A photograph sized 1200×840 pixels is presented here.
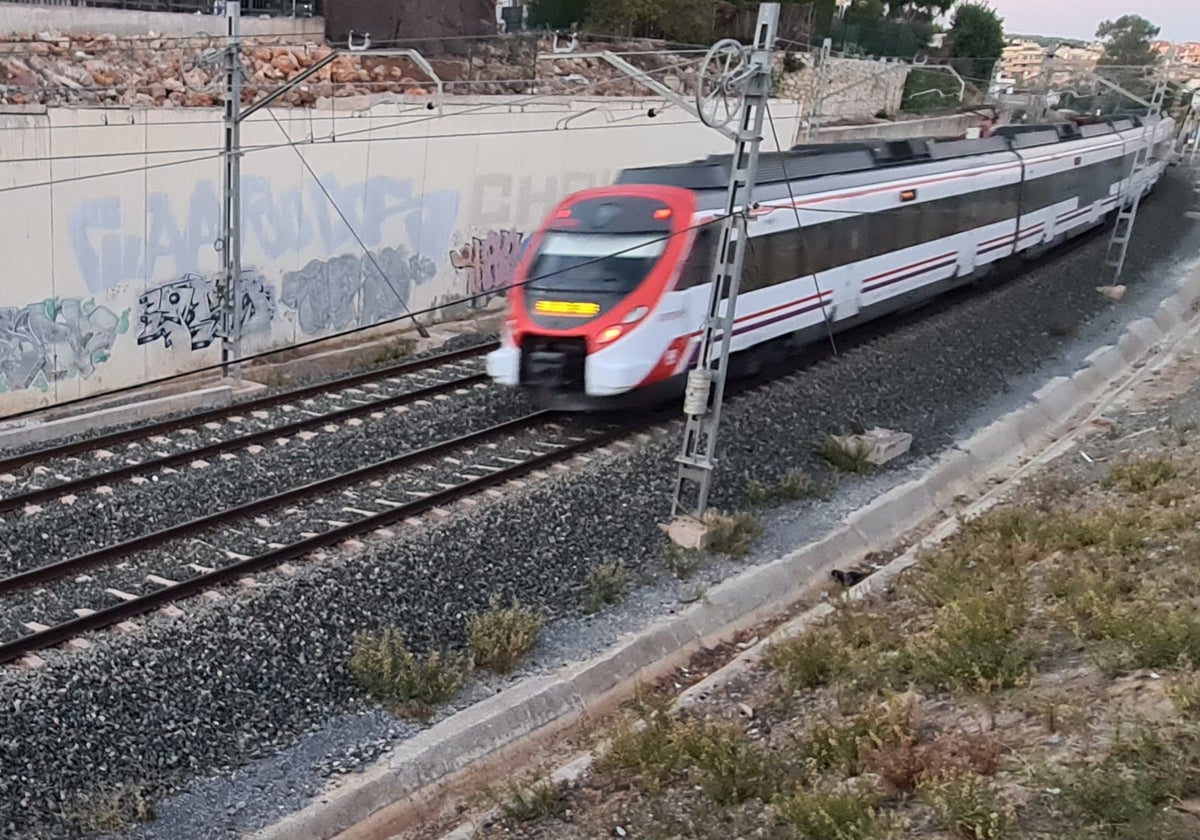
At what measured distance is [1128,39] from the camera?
333 ft

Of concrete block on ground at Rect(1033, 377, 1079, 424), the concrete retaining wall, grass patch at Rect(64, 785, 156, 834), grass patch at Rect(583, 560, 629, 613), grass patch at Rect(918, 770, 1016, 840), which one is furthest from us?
the concrete retaining wall

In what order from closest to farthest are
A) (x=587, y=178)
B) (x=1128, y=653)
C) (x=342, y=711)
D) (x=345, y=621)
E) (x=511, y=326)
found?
1. (x=1128, y=653)
2. (x=342, y=711)
3. (x=345, y=621)
4. (x=511, y=326)
5. (x=587, y=178)

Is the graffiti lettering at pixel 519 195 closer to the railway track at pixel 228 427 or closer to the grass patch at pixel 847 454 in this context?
the railway track at pixel 228 427

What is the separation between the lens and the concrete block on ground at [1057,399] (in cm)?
1678

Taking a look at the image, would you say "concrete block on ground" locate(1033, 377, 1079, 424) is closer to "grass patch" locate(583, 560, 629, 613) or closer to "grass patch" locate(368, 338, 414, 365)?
"grass patch" locate(583, 560, 629, 613)

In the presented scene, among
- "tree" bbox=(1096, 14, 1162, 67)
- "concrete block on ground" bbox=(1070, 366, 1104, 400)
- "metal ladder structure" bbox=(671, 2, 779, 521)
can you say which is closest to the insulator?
"metal ladder structure" bbox=(671, 2, 779, 521)

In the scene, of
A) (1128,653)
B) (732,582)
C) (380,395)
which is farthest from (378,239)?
(1128,653)

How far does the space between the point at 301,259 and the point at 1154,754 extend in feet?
50.4

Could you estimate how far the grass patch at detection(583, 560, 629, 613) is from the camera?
31.7ft

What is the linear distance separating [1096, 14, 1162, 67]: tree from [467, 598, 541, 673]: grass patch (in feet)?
315

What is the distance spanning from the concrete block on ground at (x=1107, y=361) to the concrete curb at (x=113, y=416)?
13.9 metres

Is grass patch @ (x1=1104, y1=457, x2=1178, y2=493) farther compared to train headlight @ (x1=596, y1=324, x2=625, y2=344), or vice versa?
Result: train headlight @ (x1=596, y1=324, x2=625, y2=344)

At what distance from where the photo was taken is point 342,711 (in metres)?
7.93

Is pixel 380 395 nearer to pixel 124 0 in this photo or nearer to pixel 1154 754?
pixel 1154 754
